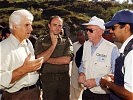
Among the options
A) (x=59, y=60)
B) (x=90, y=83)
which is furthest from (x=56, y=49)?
(x=90, y=83)

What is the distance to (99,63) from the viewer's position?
4871 mm

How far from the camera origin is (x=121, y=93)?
3.55 metres

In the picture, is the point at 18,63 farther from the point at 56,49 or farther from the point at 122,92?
the point at 56,49

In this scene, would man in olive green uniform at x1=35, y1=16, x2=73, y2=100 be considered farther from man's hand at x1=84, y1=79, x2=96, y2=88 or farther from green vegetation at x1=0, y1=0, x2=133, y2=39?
green vegetation at x1=0, y1=0, x2=133, y2=39

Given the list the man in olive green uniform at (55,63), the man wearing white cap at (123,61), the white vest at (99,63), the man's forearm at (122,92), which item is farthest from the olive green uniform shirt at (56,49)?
the man's forearm at (122,92)

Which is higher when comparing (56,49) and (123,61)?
(123,61)

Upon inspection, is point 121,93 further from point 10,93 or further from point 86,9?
point 86,9

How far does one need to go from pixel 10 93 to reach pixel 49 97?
154 cm

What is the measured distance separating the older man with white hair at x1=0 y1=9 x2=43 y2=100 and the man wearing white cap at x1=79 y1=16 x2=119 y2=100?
80 centimetres

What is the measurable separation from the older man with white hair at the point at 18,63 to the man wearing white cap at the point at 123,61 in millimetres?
966

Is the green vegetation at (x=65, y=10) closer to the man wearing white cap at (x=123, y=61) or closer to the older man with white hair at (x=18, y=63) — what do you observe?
the older man with white hair at (x=18, y=63)

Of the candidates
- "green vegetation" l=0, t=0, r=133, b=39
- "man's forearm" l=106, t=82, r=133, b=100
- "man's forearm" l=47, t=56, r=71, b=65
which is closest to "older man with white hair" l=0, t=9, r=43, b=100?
"man's forearm" l=106, t=82, r=133, b=100

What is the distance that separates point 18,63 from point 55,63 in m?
1.57

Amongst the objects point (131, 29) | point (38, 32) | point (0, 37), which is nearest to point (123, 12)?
point (131, 29)
